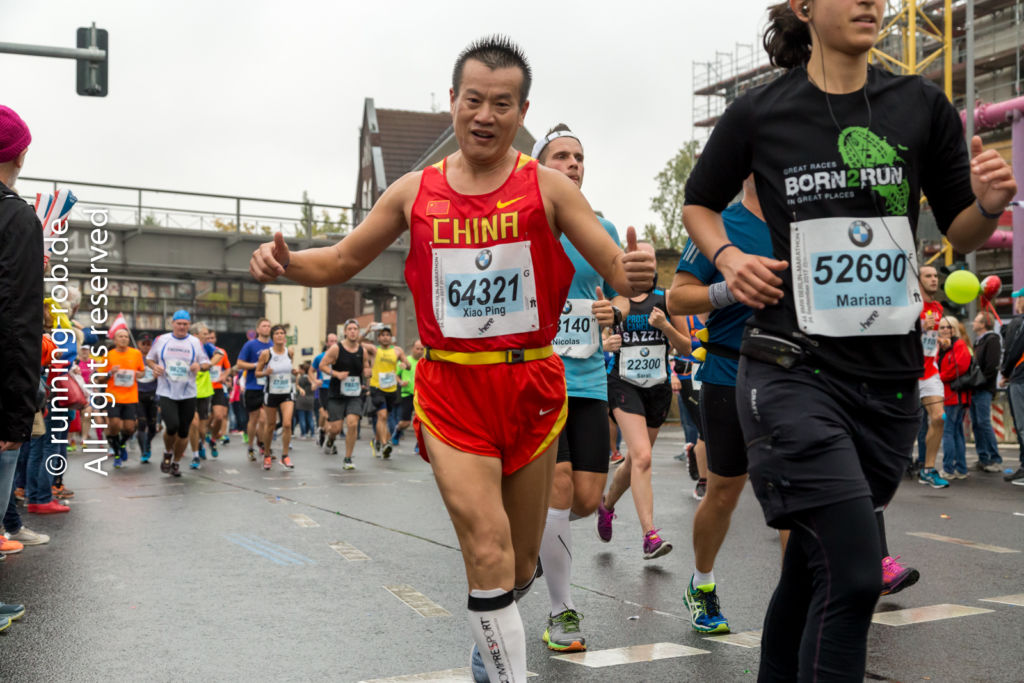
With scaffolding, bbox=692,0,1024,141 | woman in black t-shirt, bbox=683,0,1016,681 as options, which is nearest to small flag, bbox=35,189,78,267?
woman in black t-shirt, bbox=683,0,1016,681

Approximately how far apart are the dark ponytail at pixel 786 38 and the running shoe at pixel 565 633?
2.61 metres

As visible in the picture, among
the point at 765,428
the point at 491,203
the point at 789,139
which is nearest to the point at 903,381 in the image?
the point at 765,428

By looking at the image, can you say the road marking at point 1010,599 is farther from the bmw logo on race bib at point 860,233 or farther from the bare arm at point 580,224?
the bmw logo on race bib at point 860,233

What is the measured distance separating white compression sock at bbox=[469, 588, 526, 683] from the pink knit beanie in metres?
3.34

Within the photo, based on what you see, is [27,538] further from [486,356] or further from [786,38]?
[786,38]

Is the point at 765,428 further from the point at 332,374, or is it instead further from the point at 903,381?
the point at 332,374

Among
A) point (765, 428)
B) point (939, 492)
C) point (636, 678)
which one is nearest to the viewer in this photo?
point (765, 428)

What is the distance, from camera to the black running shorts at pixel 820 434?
102 inches

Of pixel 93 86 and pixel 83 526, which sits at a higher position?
pixel 93 86

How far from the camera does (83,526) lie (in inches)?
344

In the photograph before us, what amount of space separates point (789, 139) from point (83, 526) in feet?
24.9

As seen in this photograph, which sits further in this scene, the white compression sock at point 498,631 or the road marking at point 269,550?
the road marking at point 269,550

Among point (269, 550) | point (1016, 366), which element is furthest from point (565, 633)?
point (1016, 366)

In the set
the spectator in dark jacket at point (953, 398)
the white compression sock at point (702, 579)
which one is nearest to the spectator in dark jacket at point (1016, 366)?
the spectator in dark jacket at point (953, 398)
